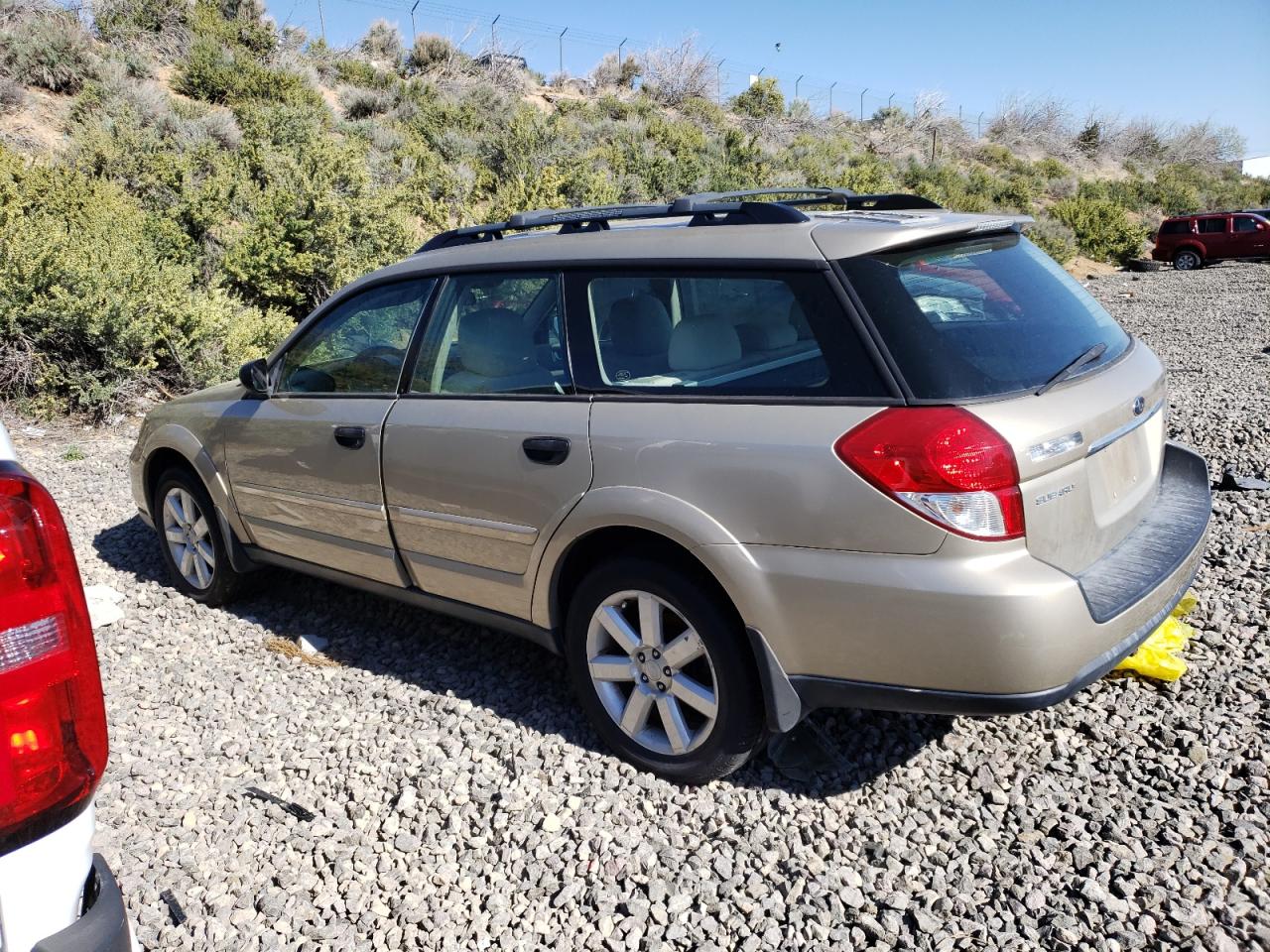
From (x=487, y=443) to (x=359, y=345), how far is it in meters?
1.07

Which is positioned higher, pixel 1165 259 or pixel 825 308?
pixel 825 308

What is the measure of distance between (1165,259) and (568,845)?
30.8 meters

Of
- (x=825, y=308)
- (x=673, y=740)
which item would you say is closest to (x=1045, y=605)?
(x=825, y=308)

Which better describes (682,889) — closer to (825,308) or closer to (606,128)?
(825,308)

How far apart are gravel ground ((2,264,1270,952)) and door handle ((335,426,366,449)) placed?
3.26 feet

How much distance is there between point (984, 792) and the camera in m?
3.03

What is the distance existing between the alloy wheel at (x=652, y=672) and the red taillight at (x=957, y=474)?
83cm

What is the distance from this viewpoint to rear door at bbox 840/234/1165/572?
2.55m

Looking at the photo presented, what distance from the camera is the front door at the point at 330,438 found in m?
3.89

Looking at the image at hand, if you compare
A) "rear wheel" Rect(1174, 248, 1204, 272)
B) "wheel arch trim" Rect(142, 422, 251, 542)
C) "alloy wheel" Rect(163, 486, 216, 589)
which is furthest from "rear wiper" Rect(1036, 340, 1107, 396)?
"rear wheel" Rect(1174, 248, 1204, 272)

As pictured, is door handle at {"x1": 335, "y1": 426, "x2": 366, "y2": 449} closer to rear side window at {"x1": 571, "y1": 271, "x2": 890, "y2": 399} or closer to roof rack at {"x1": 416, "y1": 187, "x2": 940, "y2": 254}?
roof rack at {"x1": 416, "y1": 187, "x2": 940, "y2": 254}

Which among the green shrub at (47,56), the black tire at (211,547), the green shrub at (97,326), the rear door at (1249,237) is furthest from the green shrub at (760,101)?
the black tire at (211,547)

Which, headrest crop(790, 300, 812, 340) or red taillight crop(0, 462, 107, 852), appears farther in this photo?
headrest crop(790, 300, 812, 340)

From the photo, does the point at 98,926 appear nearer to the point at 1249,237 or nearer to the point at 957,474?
the point at 957,474
